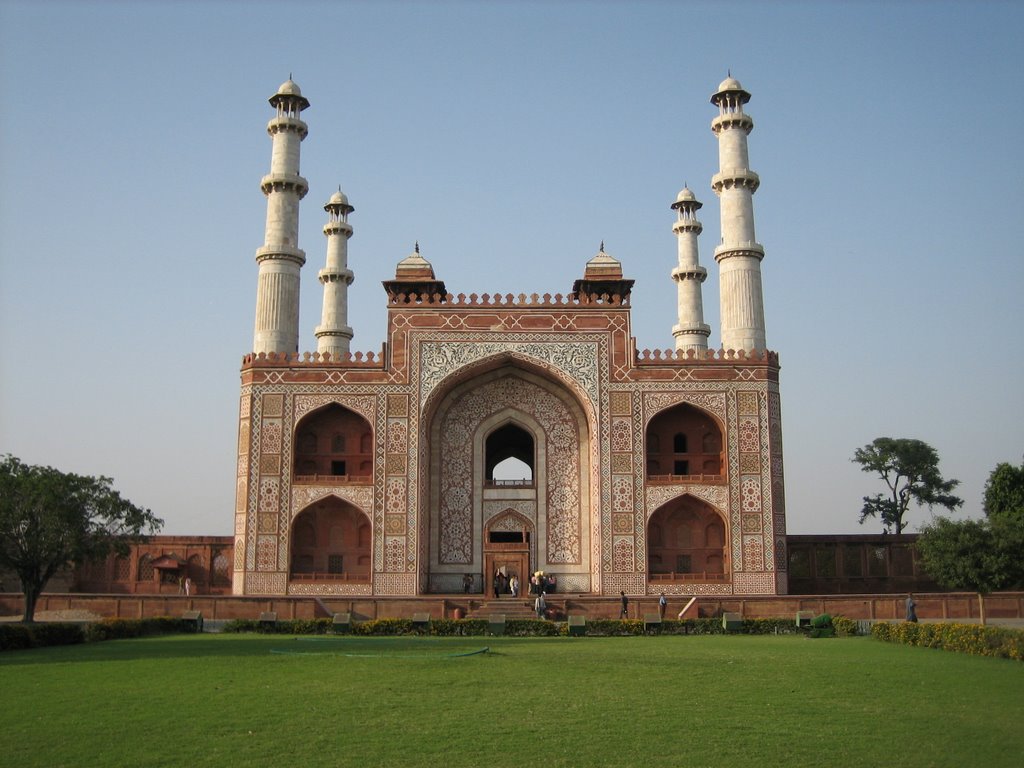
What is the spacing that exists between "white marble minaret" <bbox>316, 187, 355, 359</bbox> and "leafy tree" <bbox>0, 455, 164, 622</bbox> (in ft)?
46.2

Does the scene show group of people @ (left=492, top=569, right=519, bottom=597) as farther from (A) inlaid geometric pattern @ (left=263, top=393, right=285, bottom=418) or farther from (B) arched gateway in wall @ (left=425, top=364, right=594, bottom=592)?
(A) inlaid geometric pattern @ (left=263, top=393, right=285, bottom=418)

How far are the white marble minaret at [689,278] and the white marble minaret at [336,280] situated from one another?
10439 millimetres

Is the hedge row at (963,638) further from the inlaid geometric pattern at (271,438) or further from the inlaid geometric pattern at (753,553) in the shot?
the inlaid geometric pattern at (271,438)

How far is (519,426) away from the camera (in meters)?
28.4

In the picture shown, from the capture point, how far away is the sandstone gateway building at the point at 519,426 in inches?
1038

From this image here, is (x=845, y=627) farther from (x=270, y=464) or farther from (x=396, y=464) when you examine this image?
(x=270, y=464)

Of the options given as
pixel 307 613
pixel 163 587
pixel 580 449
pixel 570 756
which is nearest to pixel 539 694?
pixel 570 756

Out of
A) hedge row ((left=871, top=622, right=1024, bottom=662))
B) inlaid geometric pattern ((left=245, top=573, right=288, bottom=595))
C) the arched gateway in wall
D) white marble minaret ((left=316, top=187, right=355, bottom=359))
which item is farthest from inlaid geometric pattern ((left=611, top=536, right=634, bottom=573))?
white marble minaret ((left=316, top=187, right=355, bottom=359))

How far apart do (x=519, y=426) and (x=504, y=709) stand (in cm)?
1873

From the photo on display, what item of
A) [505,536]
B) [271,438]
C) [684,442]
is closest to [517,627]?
[505,536]

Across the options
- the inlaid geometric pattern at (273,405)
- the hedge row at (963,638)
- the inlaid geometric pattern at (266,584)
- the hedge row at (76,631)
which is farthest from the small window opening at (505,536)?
the hedge row at (963,638)

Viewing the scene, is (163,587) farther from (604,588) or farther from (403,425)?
(604,588)

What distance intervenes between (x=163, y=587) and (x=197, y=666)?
1703 centimetres

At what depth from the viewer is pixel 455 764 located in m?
7.56
